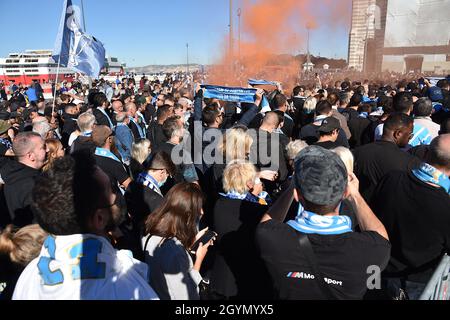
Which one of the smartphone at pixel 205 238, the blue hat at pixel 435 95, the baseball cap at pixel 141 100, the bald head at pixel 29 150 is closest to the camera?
the smartphone at pixel 205 238

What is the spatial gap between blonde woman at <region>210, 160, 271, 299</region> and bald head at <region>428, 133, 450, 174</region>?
1390 millimetres

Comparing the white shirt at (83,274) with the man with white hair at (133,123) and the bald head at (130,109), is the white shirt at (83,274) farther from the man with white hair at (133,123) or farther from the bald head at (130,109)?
the bald head at (130,109)

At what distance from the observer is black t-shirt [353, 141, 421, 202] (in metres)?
3.77

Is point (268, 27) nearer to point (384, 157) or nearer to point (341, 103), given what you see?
point (341, 103)

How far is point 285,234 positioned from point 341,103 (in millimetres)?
6773

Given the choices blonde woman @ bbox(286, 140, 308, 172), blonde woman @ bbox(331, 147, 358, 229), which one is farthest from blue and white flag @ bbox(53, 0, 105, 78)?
blonde woman @ bbox(331, 147, 358, 229)

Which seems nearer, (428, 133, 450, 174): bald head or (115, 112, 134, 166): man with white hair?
(428, 133, 450, 174): bald head

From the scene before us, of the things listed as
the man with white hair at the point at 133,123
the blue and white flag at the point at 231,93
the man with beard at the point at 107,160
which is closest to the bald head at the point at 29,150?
the man with beard at the point at 107,160

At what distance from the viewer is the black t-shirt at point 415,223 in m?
2.46

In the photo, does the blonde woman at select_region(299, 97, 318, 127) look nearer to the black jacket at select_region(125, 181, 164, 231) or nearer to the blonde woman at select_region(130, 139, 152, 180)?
the blonde woman at select_region(130, 139, 152, 180)

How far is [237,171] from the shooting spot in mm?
3066

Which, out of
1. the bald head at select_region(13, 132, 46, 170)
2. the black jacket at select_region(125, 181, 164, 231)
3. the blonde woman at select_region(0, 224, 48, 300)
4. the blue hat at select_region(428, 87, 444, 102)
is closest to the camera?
the blonde woman at select_region(0, 224, 48, 300)

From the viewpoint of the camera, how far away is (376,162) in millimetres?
3850

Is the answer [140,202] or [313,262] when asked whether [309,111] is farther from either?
[313,262]
